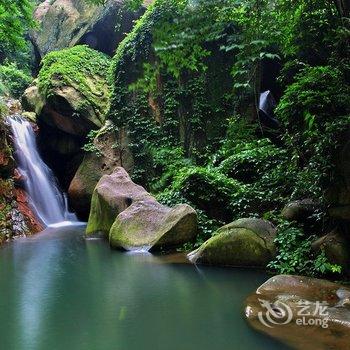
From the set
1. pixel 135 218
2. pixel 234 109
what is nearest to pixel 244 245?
pixel 135 218

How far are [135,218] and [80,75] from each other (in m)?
8.46

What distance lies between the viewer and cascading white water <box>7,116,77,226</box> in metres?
14.0

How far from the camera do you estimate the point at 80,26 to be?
1983 cm

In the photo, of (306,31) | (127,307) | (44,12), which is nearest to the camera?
(127,307)

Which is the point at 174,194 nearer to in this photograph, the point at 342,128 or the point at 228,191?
the point at 228,191

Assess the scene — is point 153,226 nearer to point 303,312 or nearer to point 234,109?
point 303,312

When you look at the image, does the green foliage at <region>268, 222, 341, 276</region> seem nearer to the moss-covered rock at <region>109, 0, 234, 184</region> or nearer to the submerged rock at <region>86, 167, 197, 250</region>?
the submerged rock at <region>86, 167, 197, 250</region>

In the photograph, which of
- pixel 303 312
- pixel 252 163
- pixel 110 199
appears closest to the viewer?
pixel 303 312

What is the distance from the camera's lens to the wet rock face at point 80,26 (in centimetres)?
1881

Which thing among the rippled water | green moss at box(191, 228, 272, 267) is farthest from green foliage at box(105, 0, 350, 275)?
the rippled water

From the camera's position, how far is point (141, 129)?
14.9 m

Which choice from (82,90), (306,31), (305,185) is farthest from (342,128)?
(82,90)

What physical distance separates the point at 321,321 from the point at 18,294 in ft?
14.9

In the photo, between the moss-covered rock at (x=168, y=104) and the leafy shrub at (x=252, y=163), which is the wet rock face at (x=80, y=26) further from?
the leafy shrub at (x=252, y=163)
